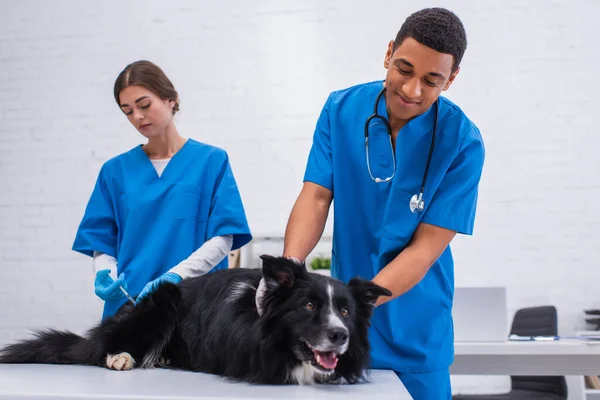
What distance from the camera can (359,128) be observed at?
182cm

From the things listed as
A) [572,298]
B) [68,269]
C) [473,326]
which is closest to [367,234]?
[473,326]

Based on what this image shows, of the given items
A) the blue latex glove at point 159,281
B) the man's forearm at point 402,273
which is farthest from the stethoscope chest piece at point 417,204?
the blue latex glove at point 159,281

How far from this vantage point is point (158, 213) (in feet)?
7.32

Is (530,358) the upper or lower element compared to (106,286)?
lower

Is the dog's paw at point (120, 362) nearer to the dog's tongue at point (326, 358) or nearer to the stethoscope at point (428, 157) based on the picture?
the dog's tongue at point (326, 358)

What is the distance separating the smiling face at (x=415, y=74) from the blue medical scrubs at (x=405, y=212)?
16 centimetres

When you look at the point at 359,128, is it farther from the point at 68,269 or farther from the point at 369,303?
the point at 68,269

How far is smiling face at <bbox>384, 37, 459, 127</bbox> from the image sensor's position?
1501 millimetres

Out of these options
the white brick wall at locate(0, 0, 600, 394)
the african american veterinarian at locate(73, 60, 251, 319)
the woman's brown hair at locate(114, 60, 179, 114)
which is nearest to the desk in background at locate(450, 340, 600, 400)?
the african american veterinarian at locate(73, 60, 251, 319)

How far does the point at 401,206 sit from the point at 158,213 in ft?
2.90

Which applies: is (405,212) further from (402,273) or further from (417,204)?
(402,273)

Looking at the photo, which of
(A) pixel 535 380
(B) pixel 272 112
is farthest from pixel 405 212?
(B) pixel 272 112

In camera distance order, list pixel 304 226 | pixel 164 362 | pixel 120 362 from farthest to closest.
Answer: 1. pixel 304 226
2. pixel 164 362
3. pixel 120 362

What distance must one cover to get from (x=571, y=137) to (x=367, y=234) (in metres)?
3.71
